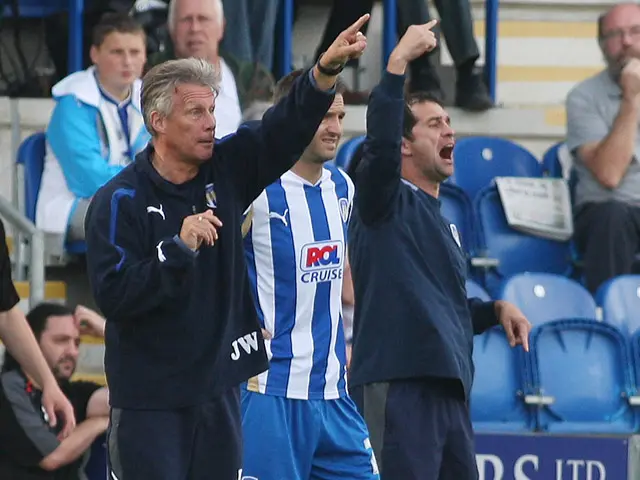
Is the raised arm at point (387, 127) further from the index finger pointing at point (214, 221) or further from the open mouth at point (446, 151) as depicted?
the index finger pointing at point (214, 221)

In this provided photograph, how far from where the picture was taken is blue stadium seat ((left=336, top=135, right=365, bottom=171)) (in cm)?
756

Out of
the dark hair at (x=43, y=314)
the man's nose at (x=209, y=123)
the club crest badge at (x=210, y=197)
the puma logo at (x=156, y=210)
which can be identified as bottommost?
the dark hair at (x=43, y=314)

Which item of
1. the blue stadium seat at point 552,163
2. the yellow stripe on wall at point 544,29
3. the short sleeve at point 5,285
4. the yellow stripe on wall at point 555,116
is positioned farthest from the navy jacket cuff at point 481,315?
the yellow stripe on wall at point 544,29

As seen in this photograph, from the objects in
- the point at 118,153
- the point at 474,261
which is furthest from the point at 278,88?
the point at 474,261

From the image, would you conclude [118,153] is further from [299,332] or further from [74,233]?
[299,332]

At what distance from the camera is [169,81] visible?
4.34 meters

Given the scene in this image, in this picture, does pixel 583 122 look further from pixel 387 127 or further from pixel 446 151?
pixel 387 127

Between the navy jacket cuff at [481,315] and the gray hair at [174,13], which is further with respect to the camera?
the gray hair at [174,13]

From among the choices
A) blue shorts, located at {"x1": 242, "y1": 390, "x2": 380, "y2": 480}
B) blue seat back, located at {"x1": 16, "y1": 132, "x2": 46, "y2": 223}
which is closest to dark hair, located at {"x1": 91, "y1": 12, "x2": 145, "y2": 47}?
blue seat back, located at {"x1": 16, "y1": 132, "x2": 46, "y2": 223}

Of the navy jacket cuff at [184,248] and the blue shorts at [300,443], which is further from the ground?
the navy jacket cuff at [184,248]

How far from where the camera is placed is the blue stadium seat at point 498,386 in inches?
277

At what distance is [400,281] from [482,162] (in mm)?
3527

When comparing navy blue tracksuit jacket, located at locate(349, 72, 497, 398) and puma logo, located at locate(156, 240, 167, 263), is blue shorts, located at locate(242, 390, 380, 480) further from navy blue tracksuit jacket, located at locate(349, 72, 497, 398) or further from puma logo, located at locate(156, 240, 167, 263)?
puma logo, located at locate(156, 240, 167, 263)

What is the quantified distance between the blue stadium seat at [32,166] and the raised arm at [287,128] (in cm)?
323
